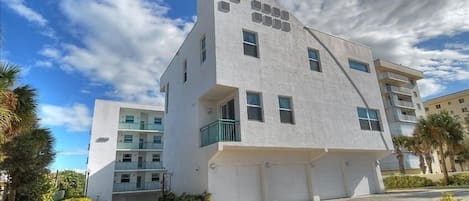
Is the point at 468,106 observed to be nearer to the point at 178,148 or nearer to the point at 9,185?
the point at 178,148

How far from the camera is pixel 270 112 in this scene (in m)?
12.7

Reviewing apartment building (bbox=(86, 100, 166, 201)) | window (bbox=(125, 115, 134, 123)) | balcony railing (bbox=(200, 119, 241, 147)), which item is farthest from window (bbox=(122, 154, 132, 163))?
balcony railing (bbox=(200, 119, 241, 147))

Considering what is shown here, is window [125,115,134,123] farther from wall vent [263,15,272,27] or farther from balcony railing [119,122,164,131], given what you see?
wall vent [263,15,272,27]

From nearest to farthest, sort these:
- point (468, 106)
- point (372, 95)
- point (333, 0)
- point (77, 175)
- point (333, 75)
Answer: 1. point (333, 0)
2. point (333, 75)
3. point (372, 95)
4. point (77, 175)
5. point (468, 106)

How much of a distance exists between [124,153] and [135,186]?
4.74 meters

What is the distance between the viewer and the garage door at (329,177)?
→ 14.8 meters

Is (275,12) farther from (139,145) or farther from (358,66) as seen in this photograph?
(139,145)

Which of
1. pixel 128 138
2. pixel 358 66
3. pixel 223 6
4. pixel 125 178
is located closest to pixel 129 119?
pixel 128 138

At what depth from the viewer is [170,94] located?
19844mm

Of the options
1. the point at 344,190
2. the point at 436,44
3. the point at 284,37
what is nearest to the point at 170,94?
the point at 284,37

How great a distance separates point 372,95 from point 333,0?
7.90 metres

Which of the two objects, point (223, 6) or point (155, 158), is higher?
point (223, 6)

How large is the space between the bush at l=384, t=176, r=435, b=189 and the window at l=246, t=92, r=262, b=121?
699 inches

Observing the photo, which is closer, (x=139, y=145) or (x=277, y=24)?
(x=277, y=24)
